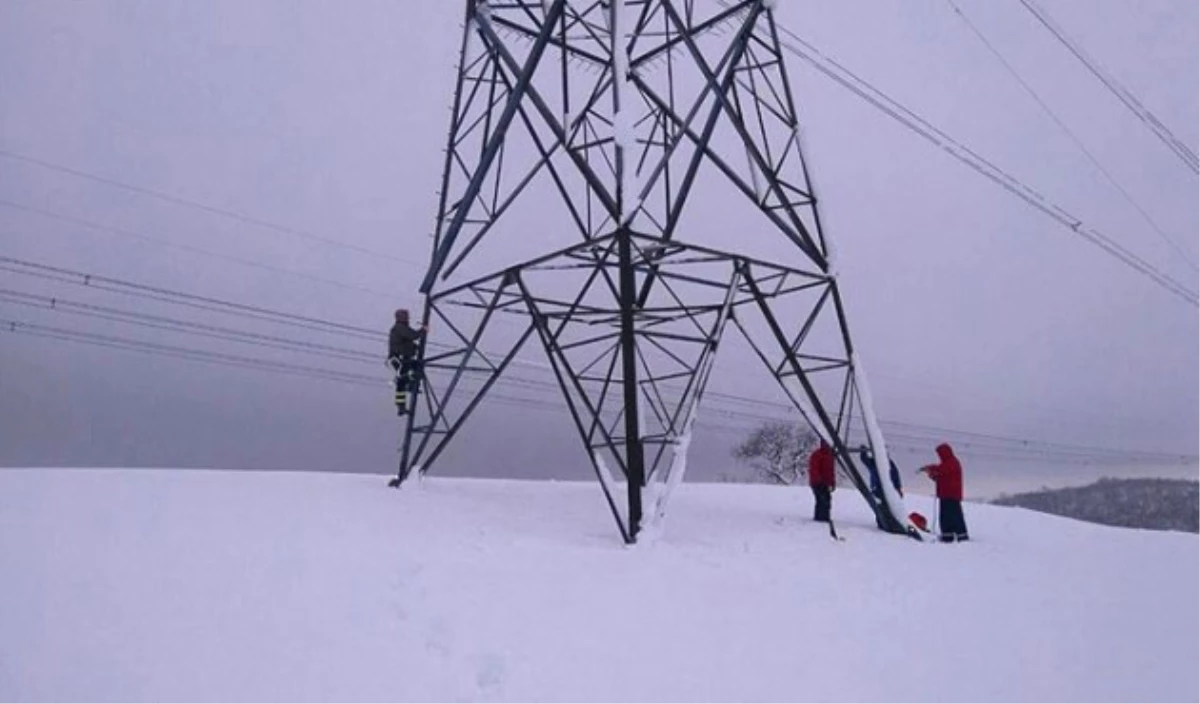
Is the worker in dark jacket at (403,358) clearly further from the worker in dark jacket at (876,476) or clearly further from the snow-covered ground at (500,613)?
the worker in dark jacket at (876,476)

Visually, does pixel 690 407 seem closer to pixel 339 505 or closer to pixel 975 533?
pixel 339 505

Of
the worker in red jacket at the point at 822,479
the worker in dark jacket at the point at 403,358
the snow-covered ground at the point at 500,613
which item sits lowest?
the snow-covered ground at the point at 500,613

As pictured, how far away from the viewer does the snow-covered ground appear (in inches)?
156

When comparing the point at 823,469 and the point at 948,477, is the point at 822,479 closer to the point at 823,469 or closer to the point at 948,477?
the point at 823,469

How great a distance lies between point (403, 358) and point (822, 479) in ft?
22.5

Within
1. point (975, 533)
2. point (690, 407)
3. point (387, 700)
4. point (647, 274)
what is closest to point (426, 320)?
point (647, 274)

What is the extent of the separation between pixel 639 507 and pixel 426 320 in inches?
201

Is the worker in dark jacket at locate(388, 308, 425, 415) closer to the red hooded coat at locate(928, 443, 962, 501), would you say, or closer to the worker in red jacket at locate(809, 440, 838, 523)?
the worker in red jacket at locate(809, 440, 838, 523)

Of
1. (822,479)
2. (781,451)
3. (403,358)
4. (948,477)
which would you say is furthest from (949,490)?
(781,451)

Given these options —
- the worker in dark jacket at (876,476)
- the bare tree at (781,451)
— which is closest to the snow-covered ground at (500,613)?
the worker in dark jacket at (876,476)

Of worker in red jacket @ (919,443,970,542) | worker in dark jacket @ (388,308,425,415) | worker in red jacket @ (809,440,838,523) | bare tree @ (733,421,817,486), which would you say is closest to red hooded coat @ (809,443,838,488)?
worker in red jacket @ (809,440,838,523)

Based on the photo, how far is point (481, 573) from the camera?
582cm

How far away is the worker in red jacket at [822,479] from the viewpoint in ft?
38.4

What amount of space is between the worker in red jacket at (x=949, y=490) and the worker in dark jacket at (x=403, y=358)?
8014mm
